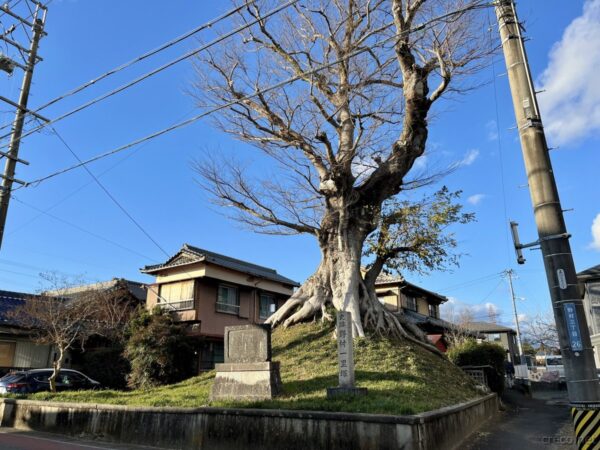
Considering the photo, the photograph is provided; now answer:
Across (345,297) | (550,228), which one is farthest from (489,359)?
(550,228)

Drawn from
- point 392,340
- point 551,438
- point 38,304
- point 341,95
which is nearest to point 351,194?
point 341,95

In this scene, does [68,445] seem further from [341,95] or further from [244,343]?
[341,95]

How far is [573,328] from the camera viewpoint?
5703mm

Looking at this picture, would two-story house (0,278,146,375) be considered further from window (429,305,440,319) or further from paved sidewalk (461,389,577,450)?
window (429,305,440,319)

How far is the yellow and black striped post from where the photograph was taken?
5395 millimetres

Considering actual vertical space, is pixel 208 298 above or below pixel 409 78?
below

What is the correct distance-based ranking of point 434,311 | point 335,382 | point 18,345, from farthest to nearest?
1. point 434,311
2. point 18,345
3. point 335,382

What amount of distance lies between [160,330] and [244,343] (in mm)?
10310

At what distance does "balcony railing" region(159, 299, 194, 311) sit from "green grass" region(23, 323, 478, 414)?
11.1 m

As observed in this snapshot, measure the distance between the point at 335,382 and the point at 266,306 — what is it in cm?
2072

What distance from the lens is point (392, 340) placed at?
15836mm

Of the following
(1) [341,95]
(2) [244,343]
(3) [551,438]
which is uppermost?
(1) [341,95]

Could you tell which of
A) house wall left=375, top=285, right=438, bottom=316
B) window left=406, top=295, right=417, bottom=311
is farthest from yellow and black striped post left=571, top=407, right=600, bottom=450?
window left=406, top=295, right=417, bottom=311

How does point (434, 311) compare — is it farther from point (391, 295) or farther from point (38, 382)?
point (38, 382)
